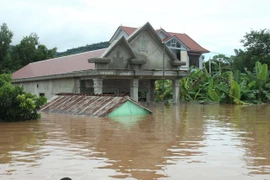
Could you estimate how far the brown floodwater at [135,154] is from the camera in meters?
5.91

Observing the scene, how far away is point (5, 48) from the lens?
40.4 meters

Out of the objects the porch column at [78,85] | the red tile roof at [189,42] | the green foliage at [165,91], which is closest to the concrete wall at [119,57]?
the porch column at [78,85]

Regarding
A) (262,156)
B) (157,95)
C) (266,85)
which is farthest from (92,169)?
(157,95)

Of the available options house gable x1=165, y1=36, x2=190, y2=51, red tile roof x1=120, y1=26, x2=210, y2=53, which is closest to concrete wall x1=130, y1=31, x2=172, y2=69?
red tile roof x1=120, y1=26, x2=210, y2=53

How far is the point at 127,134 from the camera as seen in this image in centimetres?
1054

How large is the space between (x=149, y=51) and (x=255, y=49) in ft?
51.7

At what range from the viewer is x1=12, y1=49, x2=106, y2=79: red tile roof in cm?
2662

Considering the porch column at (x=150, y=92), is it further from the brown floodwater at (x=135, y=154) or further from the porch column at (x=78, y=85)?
the brown floodwater at (x=135, y=154)

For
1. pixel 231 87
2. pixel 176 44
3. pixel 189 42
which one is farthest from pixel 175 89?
pixel 189 42

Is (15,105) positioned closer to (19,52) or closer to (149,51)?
(149,51)

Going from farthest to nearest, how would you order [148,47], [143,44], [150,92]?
[150,92] → [148,47] → [143,44]

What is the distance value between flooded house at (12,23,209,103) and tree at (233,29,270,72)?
42.7ft

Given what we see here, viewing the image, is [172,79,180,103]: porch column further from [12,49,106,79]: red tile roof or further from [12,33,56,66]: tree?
[12,33,56,66]: tree

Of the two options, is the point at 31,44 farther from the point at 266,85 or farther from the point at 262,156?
the point at 262,156
